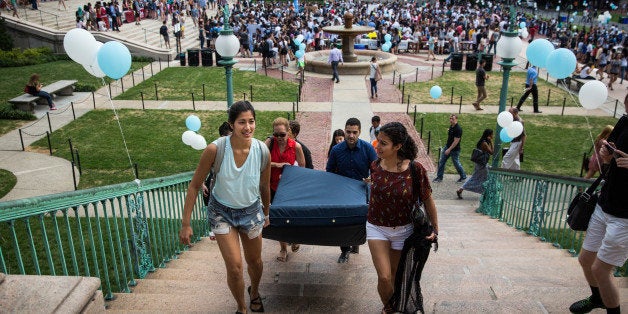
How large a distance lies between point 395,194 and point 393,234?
337mm

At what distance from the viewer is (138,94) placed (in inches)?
743

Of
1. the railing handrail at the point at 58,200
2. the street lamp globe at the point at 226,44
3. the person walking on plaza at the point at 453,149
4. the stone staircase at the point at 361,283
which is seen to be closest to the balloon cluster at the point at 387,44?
the person walking on plaza at the point at 453,149

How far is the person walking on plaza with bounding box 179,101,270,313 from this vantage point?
3.88 meters

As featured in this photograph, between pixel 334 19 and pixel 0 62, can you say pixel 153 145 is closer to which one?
pixel 0 62

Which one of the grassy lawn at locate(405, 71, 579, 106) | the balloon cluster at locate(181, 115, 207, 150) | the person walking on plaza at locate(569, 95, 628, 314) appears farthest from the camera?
the grassy lawn at locate(405, 71, 579, 106)

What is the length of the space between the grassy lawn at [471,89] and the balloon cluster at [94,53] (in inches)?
510

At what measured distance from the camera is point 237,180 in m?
3.90

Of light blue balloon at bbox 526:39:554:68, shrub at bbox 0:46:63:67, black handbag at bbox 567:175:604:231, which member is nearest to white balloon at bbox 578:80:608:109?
light blue balloon at bbox 526:39:554:68

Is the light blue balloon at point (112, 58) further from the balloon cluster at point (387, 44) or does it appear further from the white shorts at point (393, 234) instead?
the balloon cluster at point (387, 44)

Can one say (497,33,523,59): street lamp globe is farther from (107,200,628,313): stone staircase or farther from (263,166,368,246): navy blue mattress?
(263,166,368,246): navy blue mattress

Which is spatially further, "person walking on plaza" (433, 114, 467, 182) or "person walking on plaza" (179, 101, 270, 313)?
"person walking on plaza" (433, 114, 467, 182)

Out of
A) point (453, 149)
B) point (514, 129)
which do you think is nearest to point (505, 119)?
point (514, 129)

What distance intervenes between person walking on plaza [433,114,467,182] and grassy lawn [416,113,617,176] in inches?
28.9

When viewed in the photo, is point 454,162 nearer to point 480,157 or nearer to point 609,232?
point 480,157
